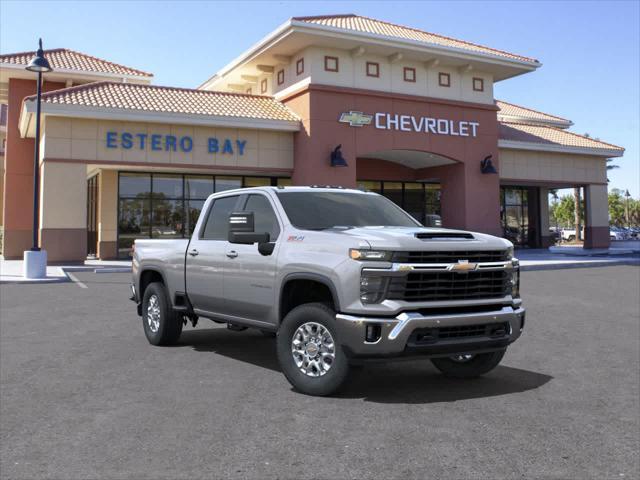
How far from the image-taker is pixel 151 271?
887 centimetres

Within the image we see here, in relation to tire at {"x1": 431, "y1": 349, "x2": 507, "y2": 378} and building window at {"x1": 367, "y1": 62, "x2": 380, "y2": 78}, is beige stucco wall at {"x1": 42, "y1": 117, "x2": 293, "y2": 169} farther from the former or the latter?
tire at {"x1": 431, "y1": 349, "x2": 507, "y2": 378}

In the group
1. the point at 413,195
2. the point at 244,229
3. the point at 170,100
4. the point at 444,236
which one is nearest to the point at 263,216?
the point at 244,229

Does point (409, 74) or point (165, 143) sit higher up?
point (409, 74)

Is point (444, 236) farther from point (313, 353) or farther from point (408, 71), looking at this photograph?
point (408, 71)

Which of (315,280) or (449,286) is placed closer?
(449,286)

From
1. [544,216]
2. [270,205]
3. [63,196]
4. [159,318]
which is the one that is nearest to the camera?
[270,205]

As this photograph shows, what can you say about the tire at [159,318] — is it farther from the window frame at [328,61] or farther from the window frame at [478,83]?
the window frame at [478,83]

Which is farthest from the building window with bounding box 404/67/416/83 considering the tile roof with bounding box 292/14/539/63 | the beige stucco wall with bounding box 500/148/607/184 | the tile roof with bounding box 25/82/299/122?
the beige stucco wall with bounding box 500/148/607/184

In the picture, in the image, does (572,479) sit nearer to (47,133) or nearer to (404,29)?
(47,133)

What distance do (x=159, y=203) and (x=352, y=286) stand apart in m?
25.0

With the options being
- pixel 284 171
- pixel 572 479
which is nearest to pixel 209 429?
pixel 572 479

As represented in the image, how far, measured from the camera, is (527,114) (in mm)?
42375

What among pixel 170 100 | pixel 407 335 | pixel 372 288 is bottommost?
pixel 407 335

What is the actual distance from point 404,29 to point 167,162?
15192 millimetres
